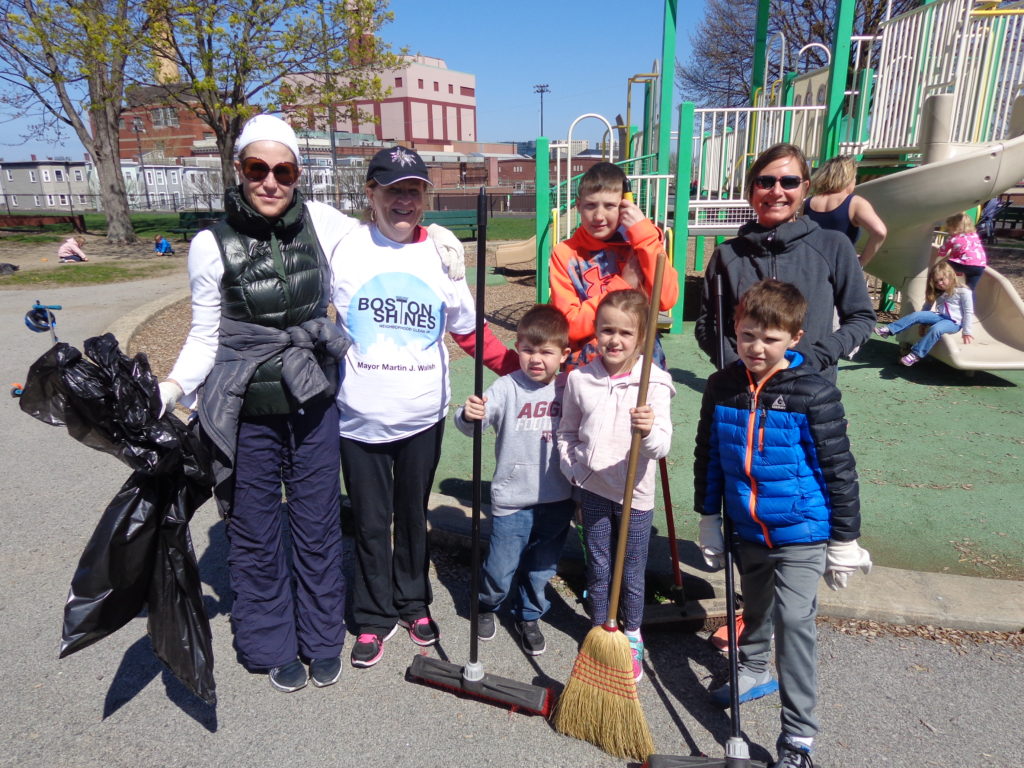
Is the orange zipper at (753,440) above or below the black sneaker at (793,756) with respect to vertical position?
above

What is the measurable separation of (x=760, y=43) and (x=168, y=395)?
33.2 feet

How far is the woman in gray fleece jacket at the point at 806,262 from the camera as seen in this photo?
8.35 ft

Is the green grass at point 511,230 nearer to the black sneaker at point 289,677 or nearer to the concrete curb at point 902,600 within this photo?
the concrete curb at point 902,600

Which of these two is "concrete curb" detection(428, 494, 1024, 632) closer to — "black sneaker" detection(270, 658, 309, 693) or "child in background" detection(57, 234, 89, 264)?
"black sneaker" detection(270, 658, 309, 693)

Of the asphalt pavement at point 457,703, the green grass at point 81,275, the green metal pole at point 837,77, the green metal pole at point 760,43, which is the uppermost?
the green metal pole at point 760,43

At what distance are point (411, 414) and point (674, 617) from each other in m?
1.37

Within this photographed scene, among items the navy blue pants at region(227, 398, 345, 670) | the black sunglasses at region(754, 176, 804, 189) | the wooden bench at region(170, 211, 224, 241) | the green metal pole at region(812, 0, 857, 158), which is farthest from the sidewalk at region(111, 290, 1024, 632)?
the wooden bench at region(170, 211, 224, 241)

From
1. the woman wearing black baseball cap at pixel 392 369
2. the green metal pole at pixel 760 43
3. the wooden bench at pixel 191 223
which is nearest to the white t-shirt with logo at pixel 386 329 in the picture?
the woman wearing black baseball cap at pixel 392 369

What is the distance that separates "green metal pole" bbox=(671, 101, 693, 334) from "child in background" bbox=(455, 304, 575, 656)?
16.7 ft

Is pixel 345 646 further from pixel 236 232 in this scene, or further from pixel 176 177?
pixel 176 177

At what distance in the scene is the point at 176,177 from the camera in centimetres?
5147

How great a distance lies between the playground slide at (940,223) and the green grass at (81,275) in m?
12.4

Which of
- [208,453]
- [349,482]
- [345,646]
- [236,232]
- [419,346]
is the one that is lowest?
[345,646]

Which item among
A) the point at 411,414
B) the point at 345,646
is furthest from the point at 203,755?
the point at 411,414
